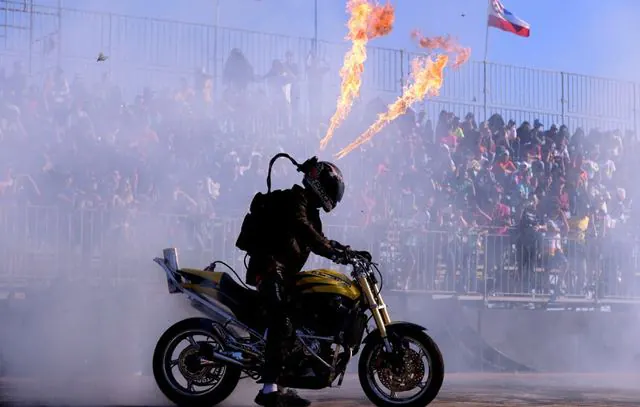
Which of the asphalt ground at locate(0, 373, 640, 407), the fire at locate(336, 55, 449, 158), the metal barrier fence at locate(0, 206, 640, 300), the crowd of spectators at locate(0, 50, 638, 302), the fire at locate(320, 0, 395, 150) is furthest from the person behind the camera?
the fire at locate(336, 55, 449, 158)

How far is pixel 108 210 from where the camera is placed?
556 inches

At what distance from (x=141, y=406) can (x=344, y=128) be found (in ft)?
30.8

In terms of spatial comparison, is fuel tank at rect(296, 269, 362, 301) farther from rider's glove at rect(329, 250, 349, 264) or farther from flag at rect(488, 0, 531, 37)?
flag at rect(488, 0, 531, 37)

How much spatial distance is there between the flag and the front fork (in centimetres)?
1433

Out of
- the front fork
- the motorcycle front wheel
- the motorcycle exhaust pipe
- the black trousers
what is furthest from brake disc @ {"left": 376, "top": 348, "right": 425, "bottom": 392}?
the motorcycle exhaust pipe

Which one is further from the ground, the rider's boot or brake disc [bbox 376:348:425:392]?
brake disc [bbox 376:348:425:392]

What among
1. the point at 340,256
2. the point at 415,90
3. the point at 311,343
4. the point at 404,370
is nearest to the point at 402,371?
the point at 404,370

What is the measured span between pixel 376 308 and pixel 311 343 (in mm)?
548

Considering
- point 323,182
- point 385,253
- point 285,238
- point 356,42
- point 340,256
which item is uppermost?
point 356,42

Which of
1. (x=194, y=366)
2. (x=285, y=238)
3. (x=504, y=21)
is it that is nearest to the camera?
(x=285, y=238)

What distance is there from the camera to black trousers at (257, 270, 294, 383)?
7.90 metres

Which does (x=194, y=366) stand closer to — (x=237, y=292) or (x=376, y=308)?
(x=237, y=292)

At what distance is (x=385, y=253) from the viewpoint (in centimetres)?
1587

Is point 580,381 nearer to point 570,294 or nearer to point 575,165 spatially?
point 570,294
